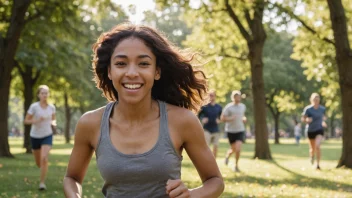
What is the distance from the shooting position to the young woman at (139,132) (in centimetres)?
346

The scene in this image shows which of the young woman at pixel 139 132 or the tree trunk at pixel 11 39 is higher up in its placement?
the tree trunk at pixel 11 39

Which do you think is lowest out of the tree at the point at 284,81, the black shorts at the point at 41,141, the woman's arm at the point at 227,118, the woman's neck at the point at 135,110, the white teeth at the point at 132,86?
the black shorts at the point at 41,141

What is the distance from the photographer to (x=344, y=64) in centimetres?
1728

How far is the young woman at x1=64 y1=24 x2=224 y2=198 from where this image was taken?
11.4 feet

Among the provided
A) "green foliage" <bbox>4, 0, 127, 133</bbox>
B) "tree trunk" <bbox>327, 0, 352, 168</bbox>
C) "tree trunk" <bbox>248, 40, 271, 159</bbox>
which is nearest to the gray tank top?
"green foliage" <bbox>4, 0, 127, 133</bbox>

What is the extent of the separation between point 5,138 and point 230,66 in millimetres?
9969

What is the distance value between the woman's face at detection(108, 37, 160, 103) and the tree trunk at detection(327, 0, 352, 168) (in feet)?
47.2

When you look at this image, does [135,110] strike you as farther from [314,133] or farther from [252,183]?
[314,133]

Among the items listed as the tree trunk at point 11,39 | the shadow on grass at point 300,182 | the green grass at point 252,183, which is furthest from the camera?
the tree trunk at point 11,39

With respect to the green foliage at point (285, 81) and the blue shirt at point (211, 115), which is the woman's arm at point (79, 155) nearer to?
the blue shirt at point (211, 115)

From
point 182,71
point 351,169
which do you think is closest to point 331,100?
point 351,169

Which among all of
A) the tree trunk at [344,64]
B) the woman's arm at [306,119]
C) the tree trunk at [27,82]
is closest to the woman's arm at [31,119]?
the woman's arm at [306,119]

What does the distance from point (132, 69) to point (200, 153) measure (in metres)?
0.61

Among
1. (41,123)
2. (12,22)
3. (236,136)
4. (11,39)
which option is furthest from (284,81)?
(41,123)
